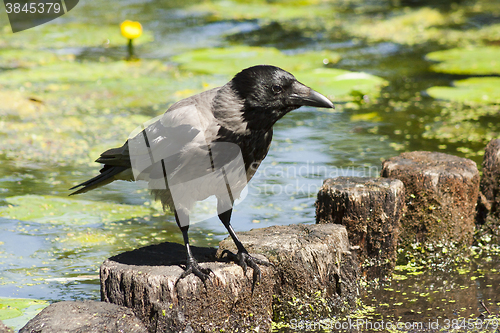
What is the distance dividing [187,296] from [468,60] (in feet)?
20.1

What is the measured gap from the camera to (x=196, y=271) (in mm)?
2652

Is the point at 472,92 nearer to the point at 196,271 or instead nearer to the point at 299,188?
the point at 299,188

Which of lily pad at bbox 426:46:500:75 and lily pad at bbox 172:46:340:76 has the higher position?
lily pad at bbox 172:46:340:76

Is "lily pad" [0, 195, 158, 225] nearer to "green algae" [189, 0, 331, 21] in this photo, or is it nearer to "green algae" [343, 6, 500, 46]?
"green algae" [343, 6, 500, 46]

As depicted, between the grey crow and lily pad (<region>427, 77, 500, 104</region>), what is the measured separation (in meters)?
4.10

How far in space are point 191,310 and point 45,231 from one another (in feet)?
6.06

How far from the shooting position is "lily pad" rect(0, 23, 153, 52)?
28.7 ft

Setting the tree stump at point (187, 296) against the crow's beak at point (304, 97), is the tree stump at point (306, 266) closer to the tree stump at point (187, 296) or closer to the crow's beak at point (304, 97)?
the tree stump at point (187, 296)

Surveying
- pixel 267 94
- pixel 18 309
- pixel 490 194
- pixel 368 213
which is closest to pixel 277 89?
pixel 267 94

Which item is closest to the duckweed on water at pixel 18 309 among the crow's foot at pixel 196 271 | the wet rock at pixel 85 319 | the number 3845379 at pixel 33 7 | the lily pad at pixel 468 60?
the wet rock at pixel 85 319

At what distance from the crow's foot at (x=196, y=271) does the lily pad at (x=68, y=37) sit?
A: 6178mm

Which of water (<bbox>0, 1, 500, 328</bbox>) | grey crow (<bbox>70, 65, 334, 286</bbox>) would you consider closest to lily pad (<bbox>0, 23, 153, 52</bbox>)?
water (<bbox>0, 1, 500, 328</bbox>)

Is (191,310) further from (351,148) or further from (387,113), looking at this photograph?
(387,113)

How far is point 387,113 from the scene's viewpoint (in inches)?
255
